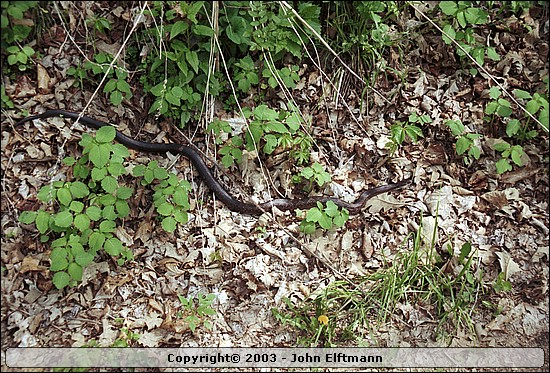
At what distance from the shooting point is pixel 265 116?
342 cm

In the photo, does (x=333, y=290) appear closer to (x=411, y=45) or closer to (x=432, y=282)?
(x=432, y=282)

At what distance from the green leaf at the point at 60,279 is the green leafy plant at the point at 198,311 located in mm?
653

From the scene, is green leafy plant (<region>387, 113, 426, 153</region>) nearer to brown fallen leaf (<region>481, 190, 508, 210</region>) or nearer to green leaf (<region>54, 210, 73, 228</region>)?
brown fallen leaf (<region>481, 190, 508, 210</region>)

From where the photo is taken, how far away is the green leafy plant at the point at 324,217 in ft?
10.9

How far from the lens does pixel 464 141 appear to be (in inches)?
140

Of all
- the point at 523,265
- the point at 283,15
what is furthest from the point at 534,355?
the point at 283,15

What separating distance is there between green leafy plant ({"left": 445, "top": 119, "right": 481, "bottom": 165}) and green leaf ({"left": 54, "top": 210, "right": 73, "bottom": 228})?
2541mm

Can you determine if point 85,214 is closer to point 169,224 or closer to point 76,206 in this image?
point 76,206

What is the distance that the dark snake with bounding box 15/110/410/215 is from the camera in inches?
137

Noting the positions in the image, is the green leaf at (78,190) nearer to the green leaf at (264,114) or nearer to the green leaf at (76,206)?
the green leaf at (76,206)

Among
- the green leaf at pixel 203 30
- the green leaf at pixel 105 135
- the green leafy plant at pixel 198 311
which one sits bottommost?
the green leafy plant at pixel 198 311

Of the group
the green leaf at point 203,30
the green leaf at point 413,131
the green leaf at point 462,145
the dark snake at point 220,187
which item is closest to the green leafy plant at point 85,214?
the dark snake at point 220,187

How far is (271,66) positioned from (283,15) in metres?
0.35

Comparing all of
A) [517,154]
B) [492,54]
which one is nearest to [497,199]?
[517,154]
